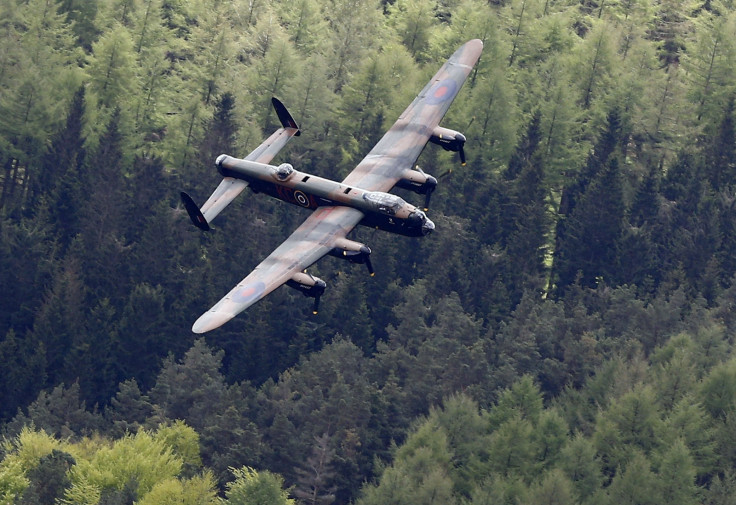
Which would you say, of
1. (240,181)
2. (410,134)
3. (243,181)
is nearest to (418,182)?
(410,134)

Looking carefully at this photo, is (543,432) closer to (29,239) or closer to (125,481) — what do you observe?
(125,481)

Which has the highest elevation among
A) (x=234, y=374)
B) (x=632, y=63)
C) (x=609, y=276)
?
(x=632, y=63)

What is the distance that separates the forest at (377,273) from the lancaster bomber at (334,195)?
21.3 m

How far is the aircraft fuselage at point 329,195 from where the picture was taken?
72875 millimetres

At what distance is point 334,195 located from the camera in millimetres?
75062

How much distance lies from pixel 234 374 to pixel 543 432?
26.9m

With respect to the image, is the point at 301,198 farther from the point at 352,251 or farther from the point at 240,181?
the point at 352,251

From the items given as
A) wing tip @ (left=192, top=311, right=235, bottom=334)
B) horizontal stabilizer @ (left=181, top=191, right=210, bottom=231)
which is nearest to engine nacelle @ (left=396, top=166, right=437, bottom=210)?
horizontal stabilizer @ (left=181, top=191, right=210, bottom=231)

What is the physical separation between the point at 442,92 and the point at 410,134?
4723 millimetres

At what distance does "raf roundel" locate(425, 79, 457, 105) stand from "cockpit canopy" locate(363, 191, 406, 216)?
1191cm

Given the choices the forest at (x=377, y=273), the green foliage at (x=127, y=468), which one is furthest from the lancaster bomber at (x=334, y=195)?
the green foliage at (x=127, y=468)

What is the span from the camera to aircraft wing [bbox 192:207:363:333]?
2717 inches

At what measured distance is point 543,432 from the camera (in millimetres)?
96562

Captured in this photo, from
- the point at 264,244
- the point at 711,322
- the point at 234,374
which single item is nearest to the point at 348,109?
the point at 264,244
